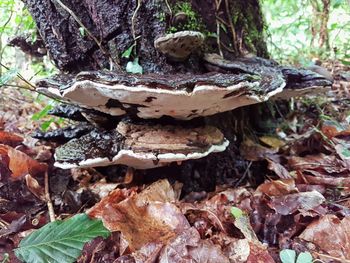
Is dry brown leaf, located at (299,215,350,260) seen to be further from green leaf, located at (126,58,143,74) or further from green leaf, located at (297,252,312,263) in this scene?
green leaf, located at (126,58,143,74)

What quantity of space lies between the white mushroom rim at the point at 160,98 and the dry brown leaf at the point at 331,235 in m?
0.65

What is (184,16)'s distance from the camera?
2.18 m

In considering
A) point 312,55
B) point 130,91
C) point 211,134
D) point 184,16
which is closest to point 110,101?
point 130,91

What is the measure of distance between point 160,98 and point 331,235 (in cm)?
94

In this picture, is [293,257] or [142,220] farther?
[142,220]

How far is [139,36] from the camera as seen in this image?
7.15 ft

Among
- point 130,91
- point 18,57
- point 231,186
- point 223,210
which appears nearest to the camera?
point 130,91

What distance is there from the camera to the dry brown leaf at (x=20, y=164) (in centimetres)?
220

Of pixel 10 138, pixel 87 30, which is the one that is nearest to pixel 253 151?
pixel 87 30

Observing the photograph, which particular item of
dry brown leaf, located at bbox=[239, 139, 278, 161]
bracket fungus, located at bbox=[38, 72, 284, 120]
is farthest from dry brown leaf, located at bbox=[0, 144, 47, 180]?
dry brown leaf, located at bbox=[239, 139, 278, 161]

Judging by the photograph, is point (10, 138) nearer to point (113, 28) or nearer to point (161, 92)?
point (113, 28)

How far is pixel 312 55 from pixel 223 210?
12.8ft

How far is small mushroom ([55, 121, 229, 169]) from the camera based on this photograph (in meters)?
1.83

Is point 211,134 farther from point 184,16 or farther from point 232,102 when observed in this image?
point 184,16
